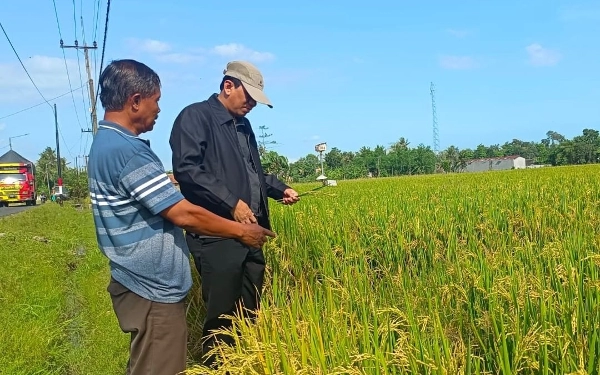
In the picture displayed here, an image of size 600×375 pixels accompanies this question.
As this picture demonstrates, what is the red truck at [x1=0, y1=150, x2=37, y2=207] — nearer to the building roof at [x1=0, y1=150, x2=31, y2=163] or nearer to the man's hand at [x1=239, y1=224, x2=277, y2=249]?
the building roof at [x1=0, y1=150, x2=31, y2=163]

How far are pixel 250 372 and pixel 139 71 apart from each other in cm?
128

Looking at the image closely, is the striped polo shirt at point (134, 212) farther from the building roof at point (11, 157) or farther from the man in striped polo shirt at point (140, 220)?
the building roof at point (11, 157)

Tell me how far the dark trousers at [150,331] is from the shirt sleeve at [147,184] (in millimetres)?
419

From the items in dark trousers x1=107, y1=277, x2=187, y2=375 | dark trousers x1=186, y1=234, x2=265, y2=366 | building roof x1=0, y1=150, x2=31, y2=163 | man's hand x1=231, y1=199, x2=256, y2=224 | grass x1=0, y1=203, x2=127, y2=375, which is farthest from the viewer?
building roof x1=0, y1=150, x2=31, y2=163

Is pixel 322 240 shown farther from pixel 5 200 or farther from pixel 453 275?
pixel 5 200

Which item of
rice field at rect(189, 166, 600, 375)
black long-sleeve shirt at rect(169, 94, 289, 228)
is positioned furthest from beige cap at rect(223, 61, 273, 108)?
rice field at rect(189, 166, 600, 375)

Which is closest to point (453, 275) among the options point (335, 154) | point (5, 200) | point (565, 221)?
point (565, 221)

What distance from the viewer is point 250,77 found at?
287 centimetres

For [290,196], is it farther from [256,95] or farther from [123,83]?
[123,83]

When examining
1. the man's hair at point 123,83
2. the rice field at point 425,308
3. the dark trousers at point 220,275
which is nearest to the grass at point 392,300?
the rice field at point 425,308

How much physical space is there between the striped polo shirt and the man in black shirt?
0.46m

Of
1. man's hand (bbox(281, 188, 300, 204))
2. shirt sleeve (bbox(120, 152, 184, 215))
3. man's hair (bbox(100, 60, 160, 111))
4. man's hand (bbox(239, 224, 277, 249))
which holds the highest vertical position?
man's hair (bbox(100, 60, 160, 111))

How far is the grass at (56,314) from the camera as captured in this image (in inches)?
→ 156

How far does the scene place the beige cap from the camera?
9.37ft
